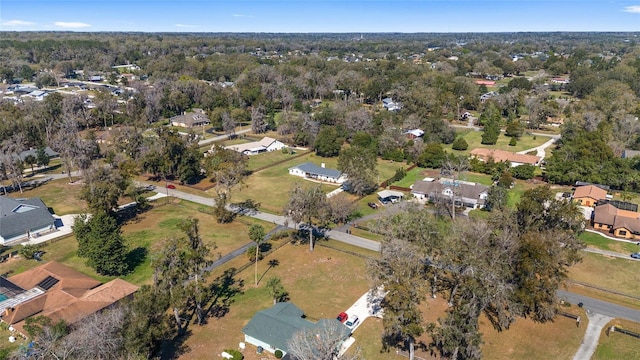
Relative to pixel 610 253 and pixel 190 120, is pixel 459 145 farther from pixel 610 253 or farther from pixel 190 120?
pixel 190 120

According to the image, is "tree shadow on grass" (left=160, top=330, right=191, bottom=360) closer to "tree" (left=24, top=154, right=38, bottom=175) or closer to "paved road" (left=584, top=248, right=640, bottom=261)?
"paved road" (left=584, top=248, right=640, bottom=261)

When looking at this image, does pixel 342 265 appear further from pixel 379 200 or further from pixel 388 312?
pixel 379 200

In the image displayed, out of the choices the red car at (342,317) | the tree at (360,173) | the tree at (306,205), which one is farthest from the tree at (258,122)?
the red car at (342,317)

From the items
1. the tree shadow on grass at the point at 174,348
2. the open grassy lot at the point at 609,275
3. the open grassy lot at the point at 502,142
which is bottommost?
the tree shadow on grass at the point at 174,348

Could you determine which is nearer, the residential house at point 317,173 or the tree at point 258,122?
the residential house at point 317,173

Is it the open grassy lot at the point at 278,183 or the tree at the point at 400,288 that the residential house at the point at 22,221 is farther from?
the tree at the point at 400,288

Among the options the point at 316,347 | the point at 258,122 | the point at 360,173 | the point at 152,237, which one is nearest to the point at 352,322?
the point at 316,347

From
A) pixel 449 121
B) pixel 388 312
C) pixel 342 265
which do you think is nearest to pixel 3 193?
pixel 342 265
